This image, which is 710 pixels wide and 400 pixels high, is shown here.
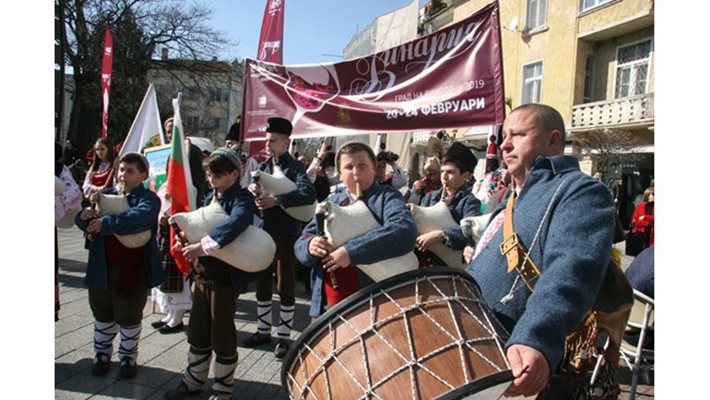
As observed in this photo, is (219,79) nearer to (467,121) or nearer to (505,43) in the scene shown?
(505,43)

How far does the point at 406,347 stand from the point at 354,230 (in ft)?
3.65

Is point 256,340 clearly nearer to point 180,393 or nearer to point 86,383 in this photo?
point 180,393

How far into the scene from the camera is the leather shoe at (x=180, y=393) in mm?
3295

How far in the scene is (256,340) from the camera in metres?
4.52

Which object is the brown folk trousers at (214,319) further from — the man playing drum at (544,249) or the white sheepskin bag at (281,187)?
the man playing drum at (544,249)

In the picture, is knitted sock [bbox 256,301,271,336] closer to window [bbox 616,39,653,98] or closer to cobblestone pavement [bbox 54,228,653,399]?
cobblestone pavement [bbox 54,228,653,399]

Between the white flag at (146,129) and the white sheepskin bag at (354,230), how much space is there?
12.1 ft

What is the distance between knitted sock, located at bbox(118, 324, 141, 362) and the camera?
12.1ft

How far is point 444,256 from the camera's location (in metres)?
3.22

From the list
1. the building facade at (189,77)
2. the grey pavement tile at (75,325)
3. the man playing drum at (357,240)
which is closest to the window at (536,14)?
the building facade at (189,77)

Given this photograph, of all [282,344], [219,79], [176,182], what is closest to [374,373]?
[176,182]

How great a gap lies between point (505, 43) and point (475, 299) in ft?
83.0

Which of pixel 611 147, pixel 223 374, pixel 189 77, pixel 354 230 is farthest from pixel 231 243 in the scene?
pixel 189 77

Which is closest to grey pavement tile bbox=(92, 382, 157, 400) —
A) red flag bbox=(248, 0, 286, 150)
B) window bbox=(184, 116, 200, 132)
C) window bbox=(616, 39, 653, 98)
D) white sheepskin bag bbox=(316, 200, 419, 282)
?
white sheepskin bag bbox=(316, 200, 419, 282)
